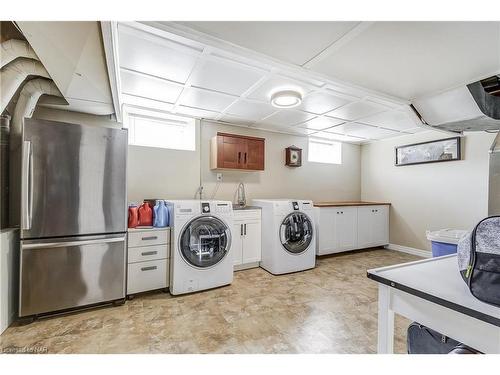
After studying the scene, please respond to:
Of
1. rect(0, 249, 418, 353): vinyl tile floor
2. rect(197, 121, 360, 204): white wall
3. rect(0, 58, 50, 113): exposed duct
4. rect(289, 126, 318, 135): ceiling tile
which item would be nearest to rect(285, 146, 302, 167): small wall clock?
rect(197, 121, 360, 204): white wall

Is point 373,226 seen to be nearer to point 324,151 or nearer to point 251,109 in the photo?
point 324,151

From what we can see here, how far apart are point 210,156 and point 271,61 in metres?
2.09

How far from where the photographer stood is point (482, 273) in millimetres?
789

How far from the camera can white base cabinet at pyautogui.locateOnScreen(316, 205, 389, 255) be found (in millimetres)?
4035

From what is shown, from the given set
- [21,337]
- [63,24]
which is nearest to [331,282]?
[21,337]

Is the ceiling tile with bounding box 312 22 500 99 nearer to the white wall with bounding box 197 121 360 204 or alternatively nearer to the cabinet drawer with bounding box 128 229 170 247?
the white wall with bounding box 197 121 360 204

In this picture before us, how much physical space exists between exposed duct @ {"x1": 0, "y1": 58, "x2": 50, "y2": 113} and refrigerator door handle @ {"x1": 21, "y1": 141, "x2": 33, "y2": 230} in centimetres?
36

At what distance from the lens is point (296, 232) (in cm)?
348

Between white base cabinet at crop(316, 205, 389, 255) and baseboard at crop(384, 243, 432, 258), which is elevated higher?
white base cabinet at crop(316, 205, 389, 255)

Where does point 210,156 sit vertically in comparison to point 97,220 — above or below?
above

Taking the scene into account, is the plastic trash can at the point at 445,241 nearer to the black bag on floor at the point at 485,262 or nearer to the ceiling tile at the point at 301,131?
the black bag on floor at the point at 485,262

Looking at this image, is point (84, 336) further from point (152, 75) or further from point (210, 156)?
point (210, 156)

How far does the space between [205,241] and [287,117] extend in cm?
218

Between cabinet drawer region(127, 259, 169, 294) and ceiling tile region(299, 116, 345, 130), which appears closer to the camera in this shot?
cabinet drawer region(127, 259, 169, 294)
